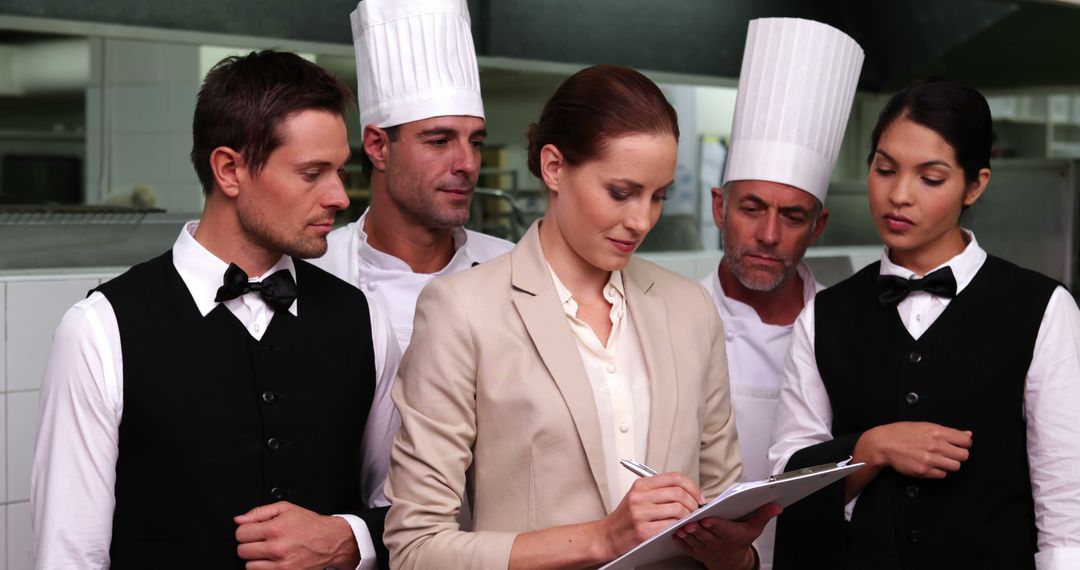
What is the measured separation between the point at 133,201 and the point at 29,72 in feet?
3.70

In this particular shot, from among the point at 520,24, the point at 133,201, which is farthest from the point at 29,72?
the point at 520,24

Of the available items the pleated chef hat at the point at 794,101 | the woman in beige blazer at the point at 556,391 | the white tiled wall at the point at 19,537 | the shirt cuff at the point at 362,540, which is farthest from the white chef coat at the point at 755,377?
the white tiled wall at the point at 19,537

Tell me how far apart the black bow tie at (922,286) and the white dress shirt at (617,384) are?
52cm

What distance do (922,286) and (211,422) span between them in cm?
110

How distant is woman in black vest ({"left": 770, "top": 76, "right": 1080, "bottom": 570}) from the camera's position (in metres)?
1.74

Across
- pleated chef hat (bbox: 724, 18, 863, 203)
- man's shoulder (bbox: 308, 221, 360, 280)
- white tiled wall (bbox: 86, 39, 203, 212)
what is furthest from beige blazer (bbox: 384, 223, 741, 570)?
white tiled wall (bbox: 86, 39, 203, 212)

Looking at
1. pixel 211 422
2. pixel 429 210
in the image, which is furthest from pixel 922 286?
pixel 211 422

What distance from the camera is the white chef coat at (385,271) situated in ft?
6.86

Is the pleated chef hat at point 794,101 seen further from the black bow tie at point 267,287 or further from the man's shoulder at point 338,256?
the black bow tie at point 267,287

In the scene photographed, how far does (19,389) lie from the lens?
231 centimetres

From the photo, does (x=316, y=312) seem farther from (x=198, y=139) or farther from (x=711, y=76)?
(x=711, y=76)

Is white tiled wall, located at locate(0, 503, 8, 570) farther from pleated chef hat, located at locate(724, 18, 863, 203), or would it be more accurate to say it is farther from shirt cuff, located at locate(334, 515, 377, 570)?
pleated chef hat, located at locate(724, 18, 863, 203)

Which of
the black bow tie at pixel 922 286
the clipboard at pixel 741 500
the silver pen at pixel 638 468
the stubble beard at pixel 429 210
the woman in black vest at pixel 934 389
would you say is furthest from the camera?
the stubble beard at pixel 429 210

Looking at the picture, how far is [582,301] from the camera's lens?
62.8 inches
